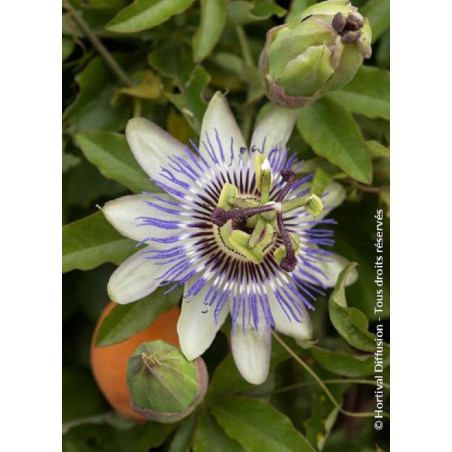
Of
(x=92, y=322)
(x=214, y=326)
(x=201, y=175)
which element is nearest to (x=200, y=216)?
(x=201, y=175)

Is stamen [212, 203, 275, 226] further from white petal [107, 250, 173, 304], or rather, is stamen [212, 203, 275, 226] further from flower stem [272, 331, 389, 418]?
flower stem [272, 331, 389, 418]

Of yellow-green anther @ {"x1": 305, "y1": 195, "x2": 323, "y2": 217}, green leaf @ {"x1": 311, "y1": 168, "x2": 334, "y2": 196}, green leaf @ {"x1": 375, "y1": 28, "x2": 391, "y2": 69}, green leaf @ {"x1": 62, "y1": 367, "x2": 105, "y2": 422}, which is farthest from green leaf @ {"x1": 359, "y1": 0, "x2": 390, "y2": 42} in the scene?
green leaf @ {"x1": 62, "y1": 367, "x2": 105, "y2": 422}

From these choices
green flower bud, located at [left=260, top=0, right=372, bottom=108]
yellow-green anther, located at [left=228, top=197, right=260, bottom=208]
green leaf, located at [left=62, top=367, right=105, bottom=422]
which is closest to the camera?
green flower bud, located at [left=260, top=0, right=372, bottom=108]

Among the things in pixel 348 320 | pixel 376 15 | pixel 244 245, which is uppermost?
pixel 376 15

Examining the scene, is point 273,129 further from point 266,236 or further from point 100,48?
point 100,48

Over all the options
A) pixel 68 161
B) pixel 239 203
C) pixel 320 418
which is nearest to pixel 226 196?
pixel 239 203

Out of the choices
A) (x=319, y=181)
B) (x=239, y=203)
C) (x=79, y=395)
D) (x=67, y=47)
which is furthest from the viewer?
(x=79, y=395)
